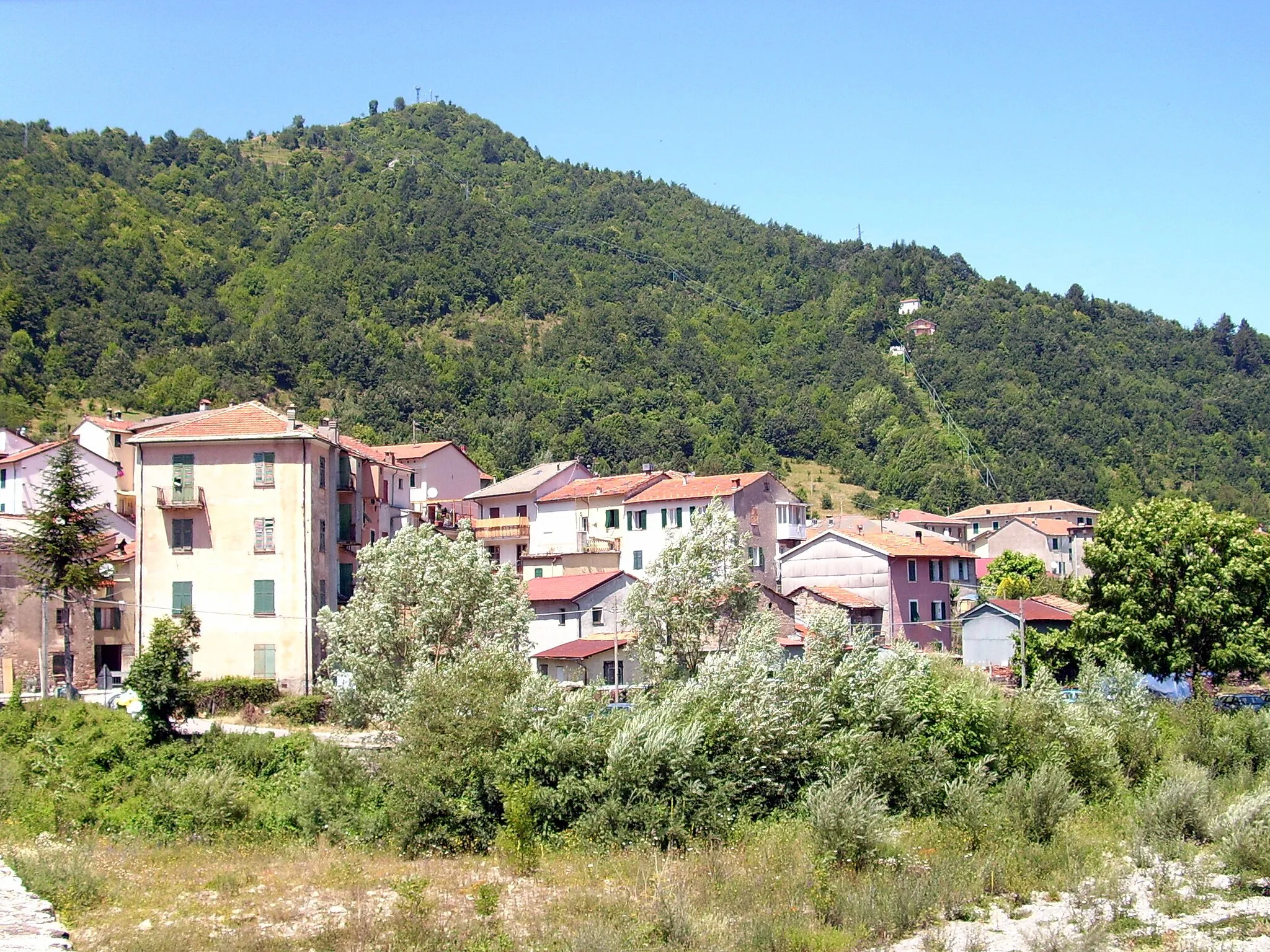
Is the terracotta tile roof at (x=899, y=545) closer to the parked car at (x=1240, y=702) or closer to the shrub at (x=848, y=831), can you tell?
the parked car at (x=1240, y=702)

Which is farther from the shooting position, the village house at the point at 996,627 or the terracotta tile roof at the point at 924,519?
the terracotta tile roof at the point at 924,519

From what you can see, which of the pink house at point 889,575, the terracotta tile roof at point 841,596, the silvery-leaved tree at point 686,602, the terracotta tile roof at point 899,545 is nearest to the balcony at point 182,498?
the silvery-leaved tree at point 686,602

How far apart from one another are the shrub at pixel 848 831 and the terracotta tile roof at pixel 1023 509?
11130cm

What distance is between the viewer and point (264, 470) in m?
53.9

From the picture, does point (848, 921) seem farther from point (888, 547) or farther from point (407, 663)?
point (888, 547)

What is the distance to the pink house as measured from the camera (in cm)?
6806

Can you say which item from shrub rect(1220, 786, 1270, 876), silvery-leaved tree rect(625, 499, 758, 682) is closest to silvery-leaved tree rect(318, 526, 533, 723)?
silvery-leaved tree rect(625, 499, 758, 682)

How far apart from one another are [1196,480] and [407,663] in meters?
154

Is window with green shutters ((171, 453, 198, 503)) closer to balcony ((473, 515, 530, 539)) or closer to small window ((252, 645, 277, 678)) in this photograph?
small window ((252, 645, 277, 678))

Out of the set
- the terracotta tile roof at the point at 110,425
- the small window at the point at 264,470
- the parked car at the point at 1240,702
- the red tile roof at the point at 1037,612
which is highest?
the terracotta tile roof at the point at 110,425

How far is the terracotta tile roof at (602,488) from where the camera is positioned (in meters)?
74.8

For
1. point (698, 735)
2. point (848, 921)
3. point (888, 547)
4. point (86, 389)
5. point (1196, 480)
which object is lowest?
point (848, 921)

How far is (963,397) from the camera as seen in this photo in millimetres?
197625

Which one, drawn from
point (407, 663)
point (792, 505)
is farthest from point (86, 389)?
Result: point (407, 663)
